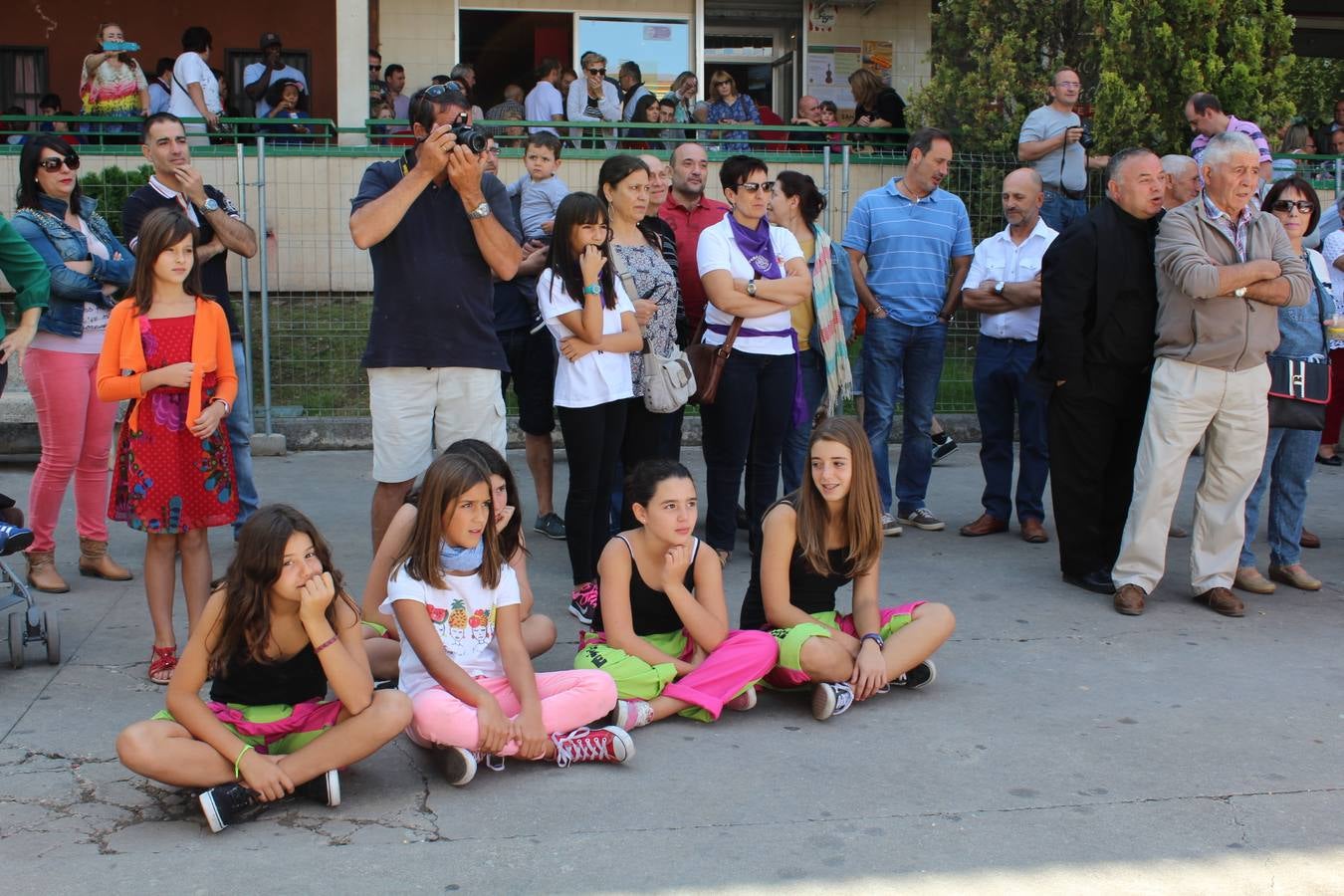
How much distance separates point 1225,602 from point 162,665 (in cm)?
423

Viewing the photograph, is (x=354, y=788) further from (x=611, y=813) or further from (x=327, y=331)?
(x=327, y=331)

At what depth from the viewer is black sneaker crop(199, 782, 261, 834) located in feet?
12.0

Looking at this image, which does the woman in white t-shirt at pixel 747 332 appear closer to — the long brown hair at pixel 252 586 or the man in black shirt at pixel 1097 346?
the man in black shirt at pixel 1097 346

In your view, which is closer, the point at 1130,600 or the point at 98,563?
the point at 1130,600

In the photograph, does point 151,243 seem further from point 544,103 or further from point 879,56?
point 879,56

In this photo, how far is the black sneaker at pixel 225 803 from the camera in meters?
3.65

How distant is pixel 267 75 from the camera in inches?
563

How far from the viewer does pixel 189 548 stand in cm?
503

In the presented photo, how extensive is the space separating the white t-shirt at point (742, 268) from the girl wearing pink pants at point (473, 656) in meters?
2.16

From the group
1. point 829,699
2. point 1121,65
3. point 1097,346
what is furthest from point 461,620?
point 1121,65

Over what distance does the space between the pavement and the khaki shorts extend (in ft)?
3.09

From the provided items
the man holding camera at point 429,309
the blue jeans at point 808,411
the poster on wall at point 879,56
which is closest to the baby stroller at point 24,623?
the man holding camera at point 429,309

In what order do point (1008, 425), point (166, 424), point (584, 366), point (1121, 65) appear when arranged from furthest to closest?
1. point (1121, 65)
2. point (1008, 425)
3. point (584, 366)
4. point (166, 424)

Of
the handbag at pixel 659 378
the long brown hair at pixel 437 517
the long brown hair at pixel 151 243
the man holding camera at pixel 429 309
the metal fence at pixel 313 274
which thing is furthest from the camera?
the metal fence at pixel 313 274
